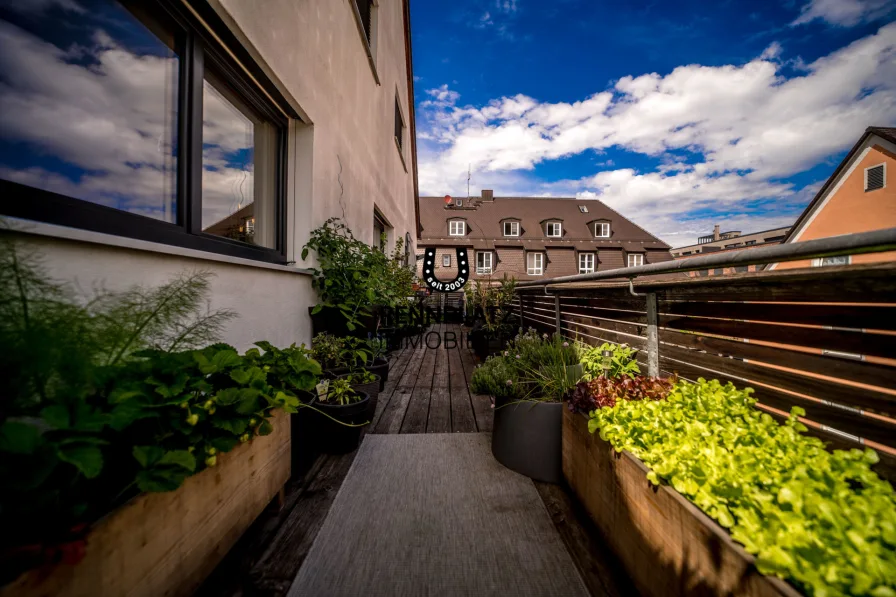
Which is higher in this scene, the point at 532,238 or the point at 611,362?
the point at 532,238

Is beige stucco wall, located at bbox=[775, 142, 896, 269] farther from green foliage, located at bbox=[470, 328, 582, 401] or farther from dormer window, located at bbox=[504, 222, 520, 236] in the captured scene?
dormer window, located at bbox=[504, 222, 520, 236]

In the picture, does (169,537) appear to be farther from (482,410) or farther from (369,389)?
(482,410)

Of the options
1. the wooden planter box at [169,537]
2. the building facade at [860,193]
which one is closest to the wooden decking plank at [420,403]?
the wooden planter box at [169,537]

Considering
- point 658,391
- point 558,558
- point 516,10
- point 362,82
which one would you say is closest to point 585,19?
point 516,10

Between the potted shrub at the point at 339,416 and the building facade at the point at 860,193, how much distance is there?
13057 millimetres

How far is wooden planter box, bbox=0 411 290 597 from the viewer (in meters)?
0.61

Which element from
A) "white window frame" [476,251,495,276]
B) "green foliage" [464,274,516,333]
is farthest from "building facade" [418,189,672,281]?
"green foliage" [464,274,516,333]

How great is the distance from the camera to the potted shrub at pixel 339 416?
1836mm

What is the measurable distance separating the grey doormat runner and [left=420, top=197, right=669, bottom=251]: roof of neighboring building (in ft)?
58.8

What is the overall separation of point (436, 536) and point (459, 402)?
1516 millimetres

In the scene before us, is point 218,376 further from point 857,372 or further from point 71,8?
point 857,372

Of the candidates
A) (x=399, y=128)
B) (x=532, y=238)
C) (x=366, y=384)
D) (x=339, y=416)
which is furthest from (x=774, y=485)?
(x=532, y=238)

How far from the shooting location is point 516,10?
393 inches

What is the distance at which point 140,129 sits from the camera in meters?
1.30
